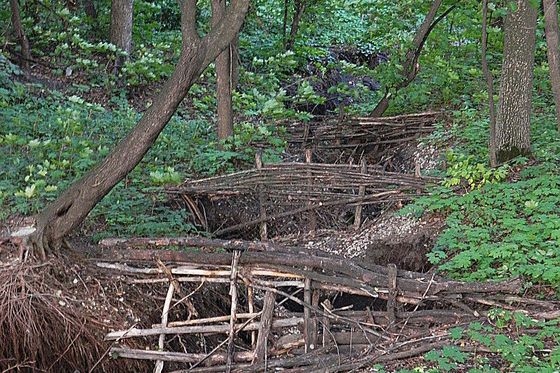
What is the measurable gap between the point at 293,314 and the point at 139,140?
1.73 metres

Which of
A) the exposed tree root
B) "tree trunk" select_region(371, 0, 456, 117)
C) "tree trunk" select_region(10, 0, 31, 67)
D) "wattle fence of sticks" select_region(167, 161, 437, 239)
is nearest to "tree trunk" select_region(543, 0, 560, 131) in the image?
"wattle fence of sticks" select_region(167, 161, 437, 239)

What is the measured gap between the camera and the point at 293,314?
4.48 m

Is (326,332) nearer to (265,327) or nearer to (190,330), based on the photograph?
(265,327)

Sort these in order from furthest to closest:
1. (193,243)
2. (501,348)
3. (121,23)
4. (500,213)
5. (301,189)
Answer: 1. (121,23)
2. (301,189)
3. (500,213)
4. (193,243)
5. (501,348)

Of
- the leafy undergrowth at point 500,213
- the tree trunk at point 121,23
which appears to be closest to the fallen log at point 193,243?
the leafy undergrowth at point 500,213

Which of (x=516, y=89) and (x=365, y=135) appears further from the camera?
(x=365, y=135)

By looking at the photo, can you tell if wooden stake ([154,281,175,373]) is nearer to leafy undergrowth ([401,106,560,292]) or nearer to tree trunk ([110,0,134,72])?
leafy undergrowth ([401,106,560,292])

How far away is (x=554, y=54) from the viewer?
4.44 m

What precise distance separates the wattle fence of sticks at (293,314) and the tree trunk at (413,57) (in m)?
5.18

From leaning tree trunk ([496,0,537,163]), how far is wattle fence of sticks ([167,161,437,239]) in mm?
944

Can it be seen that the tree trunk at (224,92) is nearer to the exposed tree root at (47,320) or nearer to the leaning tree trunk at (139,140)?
the leaning tree trunk at (139,140)

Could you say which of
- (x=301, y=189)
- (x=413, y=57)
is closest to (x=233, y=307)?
(x=301, y=189)

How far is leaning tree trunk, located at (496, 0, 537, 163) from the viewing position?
6441 millimetres

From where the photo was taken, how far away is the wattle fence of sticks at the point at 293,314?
420 centimetres
